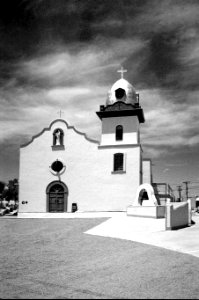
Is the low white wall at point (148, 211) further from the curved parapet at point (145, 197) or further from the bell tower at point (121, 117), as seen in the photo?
the bell tower at point (121, 117)

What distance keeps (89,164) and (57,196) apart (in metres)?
4.20

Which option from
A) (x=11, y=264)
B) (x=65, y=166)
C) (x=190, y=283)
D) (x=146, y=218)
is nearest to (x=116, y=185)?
(x=65, y=166)

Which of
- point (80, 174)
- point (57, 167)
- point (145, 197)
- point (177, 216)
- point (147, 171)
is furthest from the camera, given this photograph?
point (147, 171)

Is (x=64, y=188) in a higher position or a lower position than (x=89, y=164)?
lower

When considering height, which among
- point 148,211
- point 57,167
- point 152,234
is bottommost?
point 152,234

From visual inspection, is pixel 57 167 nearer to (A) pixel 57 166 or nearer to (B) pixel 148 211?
(A) pixel 57 166

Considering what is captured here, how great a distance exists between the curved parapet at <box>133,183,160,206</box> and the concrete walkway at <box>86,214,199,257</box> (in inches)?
177

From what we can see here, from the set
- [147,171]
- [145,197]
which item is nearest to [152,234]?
[145,197]

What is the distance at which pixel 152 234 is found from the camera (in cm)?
1427

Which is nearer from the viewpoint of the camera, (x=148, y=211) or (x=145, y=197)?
(x=148, y=211)

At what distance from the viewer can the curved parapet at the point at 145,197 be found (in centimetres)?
2308

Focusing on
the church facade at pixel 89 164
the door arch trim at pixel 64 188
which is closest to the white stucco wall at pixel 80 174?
the church facade at pixel 89 164

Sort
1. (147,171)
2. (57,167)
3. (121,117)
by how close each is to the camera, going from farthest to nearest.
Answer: (121,117)
(147,171)
(57,167)

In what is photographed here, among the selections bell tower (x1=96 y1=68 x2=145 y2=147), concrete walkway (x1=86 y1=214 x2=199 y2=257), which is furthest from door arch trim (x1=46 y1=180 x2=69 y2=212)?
concrete walkway (x1=86 y1=214 x2=199 y2=257)
